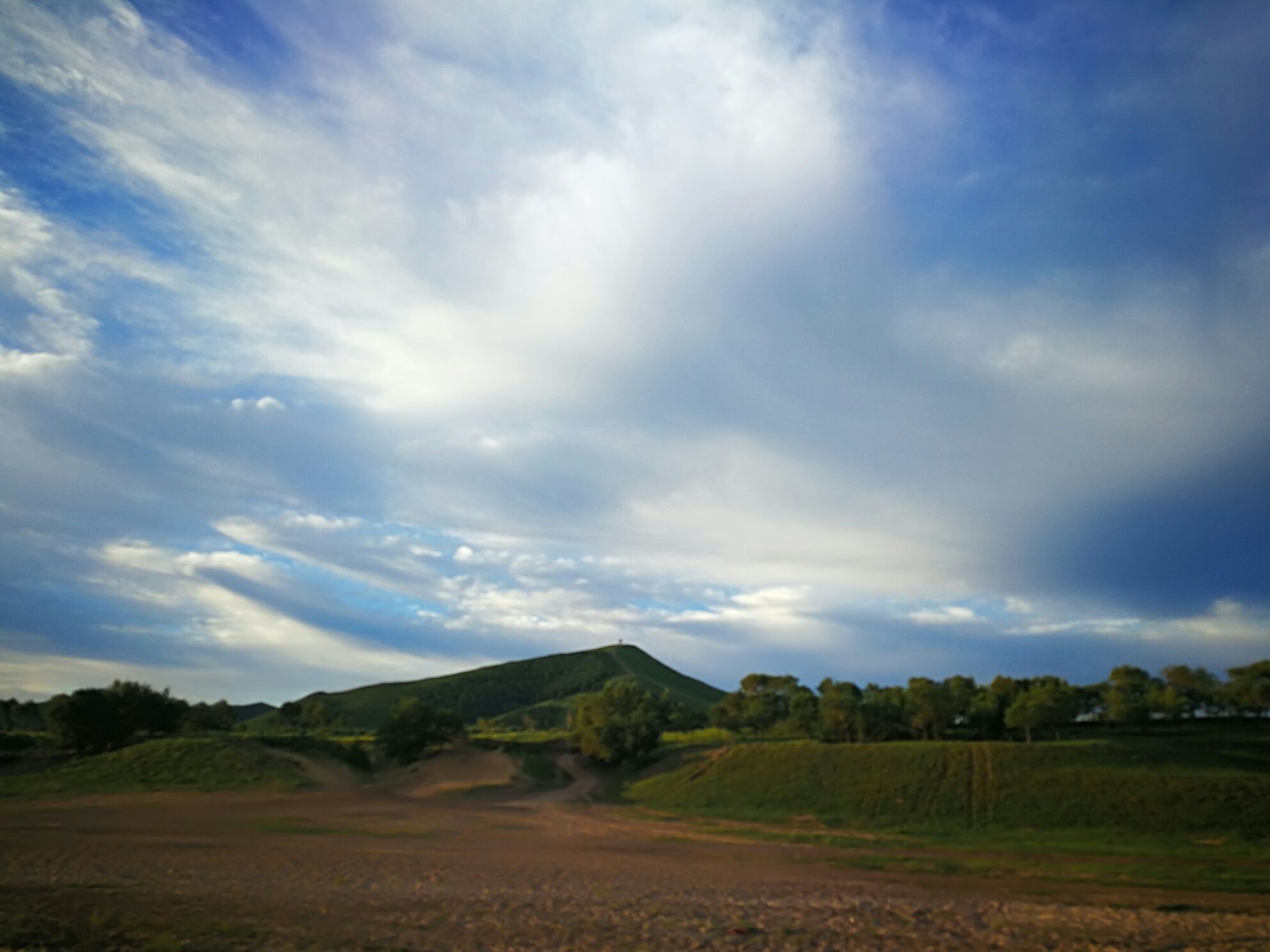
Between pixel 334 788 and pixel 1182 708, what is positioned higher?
pixel 1182 708

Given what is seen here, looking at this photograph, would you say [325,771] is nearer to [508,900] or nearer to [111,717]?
[111,717]

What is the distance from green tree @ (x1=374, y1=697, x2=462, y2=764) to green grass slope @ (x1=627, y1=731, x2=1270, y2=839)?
37315 millimetres

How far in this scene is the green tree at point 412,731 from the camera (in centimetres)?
10394

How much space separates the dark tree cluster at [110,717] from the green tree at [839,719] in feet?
273

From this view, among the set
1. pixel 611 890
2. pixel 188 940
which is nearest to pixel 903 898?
pixel 611 890

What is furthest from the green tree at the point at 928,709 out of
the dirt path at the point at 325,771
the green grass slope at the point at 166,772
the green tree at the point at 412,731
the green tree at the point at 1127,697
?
the green grass slope at the point at 166,772

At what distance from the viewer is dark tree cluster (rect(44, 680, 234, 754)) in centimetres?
8788

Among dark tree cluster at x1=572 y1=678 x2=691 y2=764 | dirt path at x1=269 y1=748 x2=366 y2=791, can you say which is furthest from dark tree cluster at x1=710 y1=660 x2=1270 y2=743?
dirt path at x1=269 y1=748 x2=366 y2=791

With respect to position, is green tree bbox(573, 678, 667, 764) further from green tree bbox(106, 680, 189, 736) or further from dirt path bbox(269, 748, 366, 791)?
green tree bbox(106, 680, 189, 736)

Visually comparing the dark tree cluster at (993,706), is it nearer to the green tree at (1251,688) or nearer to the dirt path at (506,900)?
the green tree at (1251,688)

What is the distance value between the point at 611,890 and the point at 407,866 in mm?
9754

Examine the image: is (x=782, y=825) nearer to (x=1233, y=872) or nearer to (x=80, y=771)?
(x=1233, y=872)

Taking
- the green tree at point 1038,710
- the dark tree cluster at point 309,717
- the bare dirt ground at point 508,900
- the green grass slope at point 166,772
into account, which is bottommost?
the dark tree cluster at point 309,717

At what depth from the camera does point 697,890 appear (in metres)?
28.8
